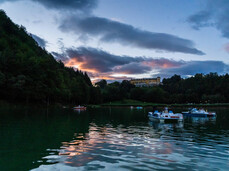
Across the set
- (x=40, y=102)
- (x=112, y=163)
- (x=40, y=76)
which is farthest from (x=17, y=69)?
(x=112, y=163)

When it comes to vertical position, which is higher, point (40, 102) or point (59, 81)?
point (59, 81)

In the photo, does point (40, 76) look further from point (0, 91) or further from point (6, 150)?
point (6, 150)

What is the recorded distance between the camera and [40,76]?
109375mm

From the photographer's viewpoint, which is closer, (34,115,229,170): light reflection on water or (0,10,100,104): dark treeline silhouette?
(34,115,229,170): light reflection on water

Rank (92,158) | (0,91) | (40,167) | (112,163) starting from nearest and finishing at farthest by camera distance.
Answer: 1. (40,167)
2. (112,163)
3. (92,158)
4. (0,91)

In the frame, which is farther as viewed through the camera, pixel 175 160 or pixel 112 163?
pixel 175 160

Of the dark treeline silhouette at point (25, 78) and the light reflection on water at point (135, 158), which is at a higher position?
the dark treeline silhouette at point (25, 78)

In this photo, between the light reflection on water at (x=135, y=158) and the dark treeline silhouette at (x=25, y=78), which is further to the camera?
the dark treeline silhouette at (x=25, y=78)

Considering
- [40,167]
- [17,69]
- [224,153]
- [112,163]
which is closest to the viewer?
[40,167]

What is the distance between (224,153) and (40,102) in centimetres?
10613

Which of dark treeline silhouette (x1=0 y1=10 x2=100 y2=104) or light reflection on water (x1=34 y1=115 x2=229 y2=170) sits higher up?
dark treeline silhouette (x1=0 y1=10 x2=100 y2=104)

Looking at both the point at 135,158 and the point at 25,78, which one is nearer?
the point at 135,158

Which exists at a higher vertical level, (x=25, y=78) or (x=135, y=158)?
(x=25, y=78)

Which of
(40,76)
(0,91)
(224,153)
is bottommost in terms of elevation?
(224,153)
